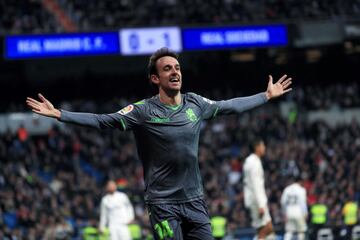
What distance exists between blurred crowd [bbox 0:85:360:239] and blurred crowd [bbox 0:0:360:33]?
10.8 ft

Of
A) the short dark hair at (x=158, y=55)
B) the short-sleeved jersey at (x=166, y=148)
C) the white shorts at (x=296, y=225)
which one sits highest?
the short dark hair at (x=158, y=55)

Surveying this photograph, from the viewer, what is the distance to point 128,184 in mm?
24188

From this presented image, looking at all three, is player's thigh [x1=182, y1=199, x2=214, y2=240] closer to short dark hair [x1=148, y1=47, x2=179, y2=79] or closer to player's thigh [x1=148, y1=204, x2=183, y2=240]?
player's thigh [x1=148, y1=204, x2=183, y2=240]

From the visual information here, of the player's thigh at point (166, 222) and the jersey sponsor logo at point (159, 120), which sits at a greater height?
the jersey sponsor logo at point (159, 120)

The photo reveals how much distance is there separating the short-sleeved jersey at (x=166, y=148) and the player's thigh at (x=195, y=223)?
7cm

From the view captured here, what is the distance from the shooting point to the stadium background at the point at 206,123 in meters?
23.0

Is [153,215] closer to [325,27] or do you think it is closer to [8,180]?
[8,180]

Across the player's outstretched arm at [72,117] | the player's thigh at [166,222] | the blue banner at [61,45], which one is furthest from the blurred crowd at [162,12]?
the player's thigh at [166,222]

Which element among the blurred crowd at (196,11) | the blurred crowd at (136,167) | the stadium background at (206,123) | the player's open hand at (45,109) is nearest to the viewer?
the player's open hand at (45,109)

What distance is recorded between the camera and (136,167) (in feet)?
83.4

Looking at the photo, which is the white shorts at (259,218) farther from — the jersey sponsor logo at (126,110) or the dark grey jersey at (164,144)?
the jersey sponsor logo at (126,110)

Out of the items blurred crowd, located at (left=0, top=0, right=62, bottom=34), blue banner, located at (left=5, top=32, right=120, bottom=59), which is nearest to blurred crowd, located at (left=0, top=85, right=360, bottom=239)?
blue banner, located at (left=5, top=32, right=120, bottom=59)

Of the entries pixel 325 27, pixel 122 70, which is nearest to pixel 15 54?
pixel 122 70

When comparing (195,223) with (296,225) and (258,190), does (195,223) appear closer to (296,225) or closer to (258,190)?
(258,190)
